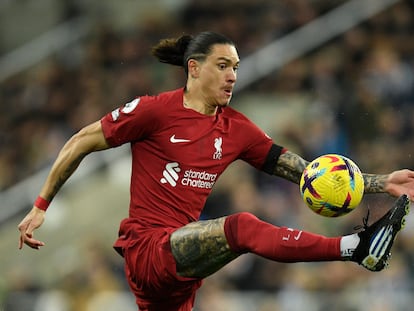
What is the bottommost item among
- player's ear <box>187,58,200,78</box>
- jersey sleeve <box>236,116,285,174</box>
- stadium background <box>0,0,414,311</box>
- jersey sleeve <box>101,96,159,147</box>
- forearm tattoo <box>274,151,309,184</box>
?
stadium background <box>0,0,414,311</box>

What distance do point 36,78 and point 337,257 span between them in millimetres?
9542

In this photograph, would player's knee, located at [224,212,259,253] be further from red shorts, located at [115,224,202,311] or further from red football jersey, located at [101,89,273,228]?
red football jersey, located at [101,89,273,228]

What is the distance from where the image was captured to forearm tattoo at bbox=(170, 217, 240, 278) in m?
6.77

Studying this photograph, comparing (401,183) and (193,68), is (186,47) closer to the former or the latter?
(193,68)

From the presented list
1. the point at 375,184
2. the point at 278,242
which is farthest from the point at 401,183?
the point at 278,242

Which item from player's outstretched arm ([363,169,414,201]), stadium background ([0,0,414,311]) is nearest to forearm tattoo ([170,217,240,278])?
player's outstretched arm ([363,169,414,201])

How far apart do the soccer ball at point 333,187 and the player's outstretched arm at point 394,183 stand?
1.19ft

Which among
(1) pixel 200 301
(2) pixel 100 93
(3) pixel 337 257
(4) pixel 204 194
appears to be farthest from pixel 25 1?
(3) pixel 337 257

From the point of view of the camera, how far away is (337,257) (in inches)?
253

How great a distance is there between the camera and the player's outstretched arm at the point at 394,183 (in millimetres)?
7164

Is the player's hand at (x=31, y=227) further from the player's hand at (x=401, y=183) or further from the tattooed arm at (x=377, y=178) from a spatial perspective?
the player's hand at (x=401, y=183)

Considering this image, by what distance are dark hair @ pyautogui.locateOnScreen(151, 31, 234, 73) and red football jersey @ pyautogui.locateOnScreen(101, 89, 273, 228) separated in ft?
1.04

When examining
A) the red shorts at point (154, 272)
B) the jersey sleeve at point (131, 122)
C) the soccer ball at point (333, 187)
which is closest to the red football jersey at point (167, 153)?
the jersey sleeve at point (131, 122)

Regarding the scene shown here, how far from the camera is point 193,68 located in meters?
7.39
